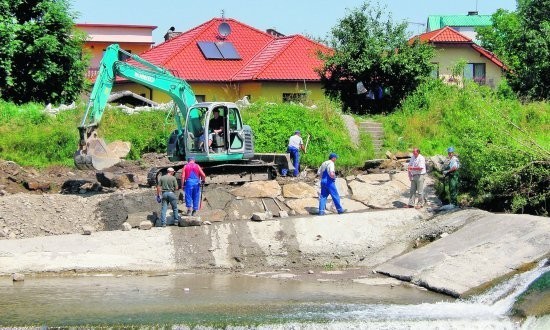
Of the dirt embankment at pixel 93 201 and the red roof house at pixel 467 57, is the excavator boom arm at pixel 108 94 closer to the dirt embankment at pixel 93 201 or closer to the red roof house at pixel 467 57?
the dirt embankment at pixel 93 201

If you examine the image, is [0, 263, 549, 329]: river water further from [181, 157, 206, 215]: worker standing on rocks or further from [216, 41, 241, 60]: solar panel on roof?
[216, 41, 241, 60]: solar panel on roof

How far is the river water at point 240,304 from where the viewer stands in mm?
17000

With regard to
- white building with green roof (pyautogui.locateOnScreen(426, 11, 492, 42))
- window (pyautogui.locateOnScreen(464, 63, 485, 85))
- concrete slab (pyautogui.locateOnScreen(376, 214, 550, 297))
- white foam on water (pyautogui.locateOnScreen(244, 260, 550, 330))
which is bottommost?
white foam on water (pyautogui.locateOnScreen(244, 260, 550, 330))

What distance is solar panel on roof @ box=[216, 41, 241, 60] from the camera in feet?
161

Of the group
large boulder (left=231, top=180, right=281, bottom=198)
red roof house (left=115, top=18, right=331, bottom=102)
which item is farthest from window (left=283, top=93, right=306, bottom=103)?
large boulder (left=231, top=180, right=281, bottom=198)

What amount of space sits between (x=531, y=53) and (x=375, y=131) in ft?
36.4

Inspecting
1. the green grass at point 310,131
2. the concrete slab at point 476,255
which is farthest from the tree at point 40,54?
the concrete slab at point 476,255

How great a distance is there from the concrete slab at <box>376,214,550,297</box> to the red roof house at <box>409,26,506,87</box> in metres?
30.3

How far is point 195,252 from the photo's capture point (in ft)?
77.5

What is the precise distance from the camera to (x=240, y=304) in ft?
61.1

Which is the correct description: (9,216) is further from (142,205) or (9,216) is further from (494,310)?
(494,310)

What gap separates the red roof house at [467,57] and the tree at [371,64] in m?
12.1

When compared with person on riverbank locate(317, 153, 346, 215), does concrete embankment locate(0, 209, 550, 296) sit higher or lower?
lower

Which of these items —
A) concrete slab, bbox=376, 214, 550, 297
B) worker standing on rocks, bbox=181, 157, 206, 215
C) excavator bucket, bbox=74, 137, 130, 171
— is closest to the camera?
concrete slab, bbox=376, 214, 550, 297
